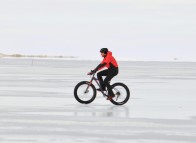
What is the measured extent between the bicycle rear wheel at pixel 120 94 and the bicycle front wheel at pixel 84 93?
66 cm

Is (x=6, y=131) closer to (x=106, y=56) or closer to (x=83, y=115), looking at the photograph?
(x=83, y=115)

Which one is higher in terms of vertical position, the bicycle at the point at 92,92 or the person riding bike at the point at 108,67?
the person riding bike at the point at 108,67

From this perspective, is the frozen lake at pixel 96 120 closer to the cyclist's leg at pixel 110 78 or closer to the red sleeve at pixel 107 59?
the cyclist's leg at pixel 110 78

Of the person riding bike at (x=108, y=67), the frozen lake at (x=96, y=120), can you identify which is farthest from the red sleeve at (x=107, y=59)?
the frozen lake at (x=96, y=120)

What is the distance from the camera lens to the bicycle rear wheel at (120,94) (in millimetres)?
18641

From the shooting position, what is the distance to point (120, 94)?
18719 mm

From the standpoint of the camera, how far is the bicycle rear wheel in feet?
61.2

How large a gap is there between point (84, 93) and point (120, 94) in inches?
46.6

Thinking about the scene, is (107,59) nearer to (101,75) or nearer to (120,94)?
(101,75)

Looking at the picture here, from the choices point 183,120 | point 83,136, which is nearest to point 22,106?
point 183,120

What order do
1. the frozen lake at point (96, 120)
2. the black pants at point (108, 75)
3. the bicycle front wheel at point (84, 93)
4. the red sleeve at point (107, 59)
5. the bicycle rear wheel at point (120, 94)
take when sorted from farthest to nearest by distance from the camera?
1. the bicycle front wheel at point (84, 93)
2. the bicycle rear wheel at point (120, 94)
3. the black pants at point (108, 75)
4. the red sleeve at point (107, 59)
5. the frozen lake at point (96, 120)

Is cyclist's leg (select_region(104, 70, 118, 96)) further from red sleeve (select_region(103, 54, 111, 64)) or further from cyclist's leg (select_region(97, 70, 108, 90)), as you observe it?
red sleeve (select_region(103, 54, 111, 64))

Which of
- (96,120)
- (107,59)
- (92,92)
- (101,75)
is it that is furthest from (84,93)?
(96,120)

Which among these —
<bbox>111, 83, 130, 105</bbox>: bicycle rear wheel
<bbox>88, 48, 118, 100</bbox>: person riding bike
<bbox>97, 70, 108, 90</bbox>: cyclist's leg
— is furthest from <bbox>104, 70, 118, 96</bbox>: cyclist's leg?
<bbox>111, 83, 130, 105</bbox>: bicycle rear wheel
